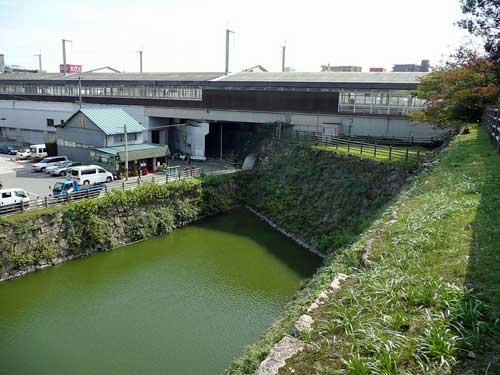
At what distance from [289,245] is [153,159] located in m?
12.6

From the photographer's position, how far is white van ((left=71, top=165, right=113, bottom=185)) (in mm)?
21828

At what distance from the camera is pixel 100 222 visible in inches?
706

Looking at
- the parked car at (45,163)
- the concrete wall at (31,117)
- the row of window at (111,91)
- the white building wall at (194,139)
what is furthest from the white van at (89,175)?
the concrete wall at (31,117)

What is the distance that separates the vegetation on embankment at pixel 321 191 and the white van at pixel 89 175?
348 inches

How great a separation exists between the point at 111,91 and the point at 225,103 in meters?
13.1

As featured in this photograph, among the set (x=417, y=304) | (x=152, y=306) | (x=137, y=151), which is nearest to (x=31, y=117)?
(x=137, y=151)

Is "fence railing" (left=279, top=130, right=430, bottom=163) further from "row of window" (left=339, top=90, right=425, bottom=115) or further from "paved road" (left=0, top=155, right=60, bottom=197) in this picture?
"paved road" (left=0, top=155, right=60, bottom=197)

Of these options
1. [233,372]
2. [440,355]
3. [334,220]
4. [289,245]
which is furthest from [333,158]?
[440,355]

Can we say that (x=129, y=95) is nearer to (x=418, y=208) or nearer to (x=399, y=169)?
(x=399, y=169)

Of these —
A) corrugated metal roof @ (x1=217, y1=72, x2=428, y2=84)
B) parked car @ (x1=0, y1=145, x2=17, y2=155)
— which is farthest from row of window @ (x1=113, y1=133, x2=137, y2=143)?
parked car @ (x1=0, y1=145, x2=17, y2=155)

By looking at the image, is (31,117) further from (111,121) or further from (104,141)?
(104,141)

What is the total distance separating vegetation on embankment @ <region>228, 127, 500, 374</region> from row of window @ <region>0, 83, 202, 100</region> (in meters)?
26.3

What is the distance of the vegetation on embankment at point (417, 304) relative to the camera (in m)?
4.23

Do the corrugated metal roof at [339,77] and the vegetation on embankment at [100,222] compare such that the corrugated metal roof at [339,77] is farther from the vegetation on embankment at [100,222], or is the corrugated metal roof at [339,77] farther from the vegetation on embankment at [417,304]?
the vegetation on embankment at [417,304]
